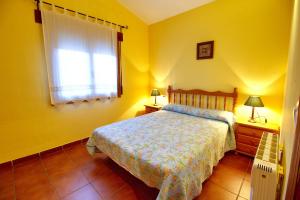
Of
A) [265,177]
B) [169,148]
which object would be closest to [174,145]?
[169,148]

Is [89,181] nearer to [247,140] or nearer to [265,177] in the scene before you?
[265,177]

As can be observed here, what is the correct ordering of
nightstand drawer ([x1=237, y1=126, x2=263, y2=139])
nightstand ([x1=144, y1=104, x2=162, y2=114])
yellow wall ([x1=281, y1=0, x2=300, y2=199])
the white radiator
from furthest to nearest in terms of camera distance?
nightstand ([x1=144, y1=104, x2=162, y2=114]) < nightstand drawer ([x1=237, y1=126, x2=263, y2=139]) < the white radiator < yellow wall ([x1=281, y1=0, x2=300, y2=199])

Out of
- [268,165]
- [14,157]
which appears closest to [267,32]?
[268,165]

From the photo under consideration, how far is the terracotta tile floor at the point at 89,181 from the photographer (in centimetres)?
168

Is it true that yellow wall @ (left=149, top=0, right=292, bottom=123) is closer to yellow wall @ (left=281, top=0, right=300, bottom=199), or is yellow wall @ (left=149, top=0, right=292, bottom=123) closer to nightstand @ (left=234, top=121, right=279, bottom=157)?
nightstand @ (left=234, top=121, right=279, bottom=157)

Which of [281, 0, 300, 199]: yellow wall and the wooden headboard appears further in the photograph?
the wooden headboard

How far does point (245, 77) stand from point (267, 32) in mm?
730

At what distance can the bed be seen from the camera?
4.31ft

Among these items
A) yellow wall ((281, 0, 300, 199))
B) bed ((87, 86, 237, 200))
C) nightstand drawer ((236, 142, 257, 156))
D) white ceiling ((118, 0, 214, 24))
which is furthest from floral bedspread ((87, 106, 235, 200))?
white ceiling ((118, 0, 214, 24))

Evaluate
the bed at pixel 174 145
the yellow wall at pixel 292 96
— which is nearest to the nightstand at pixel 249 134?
the bed at pixel 174 145

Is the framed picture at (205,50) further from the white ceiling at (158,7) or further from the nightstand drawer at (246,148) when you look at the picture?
the nightstand drawer at (246,148)

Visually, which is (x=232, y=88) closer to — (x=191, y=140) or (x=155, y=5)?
(x=191, y=140)

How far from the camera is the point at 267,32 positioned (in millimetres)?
2248

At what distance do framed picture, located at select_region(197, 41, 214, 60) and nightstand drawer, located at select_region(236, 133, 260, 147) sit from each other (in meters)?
1.56
